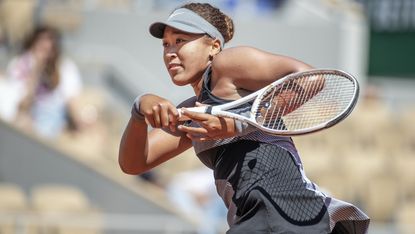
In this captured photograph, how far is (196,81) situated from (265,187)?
1.47 ft

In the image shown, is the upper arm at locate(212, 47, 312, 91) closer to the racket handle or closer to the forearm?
the racket handle

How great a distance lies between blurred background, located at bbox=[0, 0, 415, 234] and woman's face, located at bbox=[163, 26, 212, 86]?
14.7 ft

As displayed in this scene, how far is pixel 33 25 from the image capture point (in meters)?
12.3

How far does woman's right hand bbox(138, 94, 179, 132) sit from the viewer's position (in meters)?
3.63

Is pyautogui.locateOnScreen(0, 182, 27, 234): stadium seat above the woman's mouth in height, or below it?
below

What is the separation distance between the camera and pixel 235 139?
3.89 meters

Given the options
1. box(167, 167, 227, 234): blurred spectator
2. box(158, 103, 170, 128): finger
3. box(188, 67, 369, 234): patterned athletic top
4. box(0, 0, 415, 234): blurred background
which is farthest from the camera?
box(167, 167, 227, 234): blurred spectator

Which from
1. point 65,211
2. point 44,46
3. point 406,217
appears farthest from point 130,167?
point 406,217

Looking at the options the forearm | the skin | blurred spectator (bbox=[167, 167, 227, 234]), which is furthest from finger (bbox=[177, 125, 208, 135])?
blurred spectator (bbox=[167, 167, 227, 234])

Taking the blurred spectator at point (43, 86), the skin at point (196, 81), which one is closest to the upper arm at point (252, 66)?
the skin at point (196, 81)

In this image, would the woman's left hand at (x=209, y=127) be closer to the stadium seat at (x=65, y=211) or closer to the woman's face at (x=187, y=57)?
the woman's face at (x=187, y=57)

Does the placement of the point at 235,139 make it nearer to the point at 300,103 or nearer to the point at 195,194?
the point at 300,103

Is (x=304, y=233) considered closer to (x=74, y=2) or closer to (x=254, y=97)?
(x=254, y=97)

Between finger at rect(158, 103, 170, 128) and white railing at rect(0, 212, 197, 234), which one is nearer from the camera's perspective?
finger at rect(158, 103, 170, 128)
